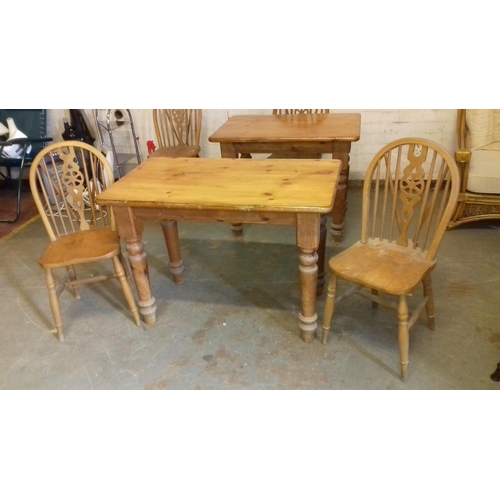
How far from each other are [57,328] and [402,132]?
10.4 ft

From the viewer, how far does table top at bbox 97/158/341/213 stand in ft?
5.92

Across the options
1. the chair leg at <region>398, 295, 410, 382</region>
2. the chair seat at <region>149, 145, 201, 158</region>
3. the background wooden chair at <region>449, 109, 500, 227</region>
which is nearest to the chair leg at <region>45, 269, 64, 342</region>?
the chair seat at <region>149, 145, 201, 158</region>

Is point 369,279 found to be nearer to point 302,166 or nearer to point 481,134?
point 302,166

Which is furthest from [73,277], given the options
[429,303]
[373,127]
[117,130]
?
[373,127]

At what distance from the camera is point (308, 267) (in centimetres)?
192

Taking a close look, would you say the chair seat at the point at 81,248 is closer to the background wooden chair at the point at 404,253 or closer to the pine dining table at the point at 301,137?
the pine dining table at the point at 301,137

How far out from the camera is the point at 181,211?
6.28 ft

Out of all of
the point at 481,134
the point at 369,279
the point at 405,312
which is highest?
the point at 481,134

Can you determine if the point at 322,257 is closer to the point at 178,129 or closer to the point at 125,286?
the point at 125,286

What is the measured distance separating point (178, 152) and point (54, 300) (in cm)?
164

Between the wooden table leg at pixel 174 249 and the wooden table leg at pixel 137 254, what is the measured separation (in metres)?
0.36

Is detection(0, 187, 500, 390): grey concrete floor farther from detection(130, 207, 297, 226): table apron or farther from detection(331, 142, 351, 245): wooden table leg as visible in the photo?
detection(130, 207, 297, 226): table apron

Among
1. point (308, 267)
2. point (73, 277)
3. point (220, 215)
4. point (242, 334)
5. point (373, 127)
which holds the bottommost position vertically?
point (242, 334)

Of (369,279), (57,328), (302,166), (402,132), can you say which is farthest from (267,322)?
(402,132)
